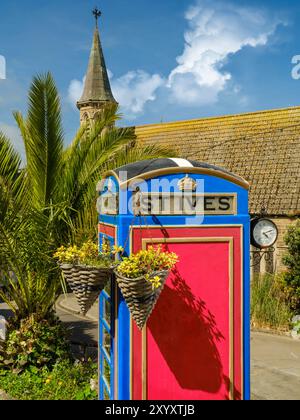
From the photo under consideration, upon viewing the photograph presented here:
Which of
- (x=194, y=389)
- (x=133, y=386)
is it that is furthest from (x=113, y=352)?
(x=194, y=389)

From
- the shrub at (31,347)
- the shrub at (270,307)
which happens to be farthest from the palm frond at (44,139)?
the shrub at (270,307)

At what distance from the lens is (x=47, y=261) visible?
6.57 meters

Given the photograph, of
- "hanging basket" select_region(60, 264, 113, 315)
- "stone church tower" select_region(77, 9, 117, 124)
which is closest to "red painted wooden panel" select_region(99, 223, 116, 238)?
"hanging basket" select_region(60, 264, 113, 315)

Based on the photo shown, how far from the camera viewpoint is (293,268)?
11.3m

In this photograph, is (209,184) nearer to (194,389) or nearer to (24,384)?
(194,389)

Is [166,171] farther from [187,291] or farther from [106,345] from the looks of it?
[106,345]

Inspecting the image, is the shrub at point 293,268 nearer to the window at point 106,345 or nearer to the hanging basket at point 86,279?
the window at point 106,345

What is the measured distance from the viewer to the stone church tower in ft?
75.3

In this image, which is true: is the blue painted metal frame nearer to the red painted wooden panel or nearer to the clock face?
the red painted wooden panel

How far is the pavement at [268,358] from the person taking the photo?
7016 millimetres

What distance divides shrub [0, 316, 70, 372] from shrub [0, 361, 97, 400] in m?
0.11

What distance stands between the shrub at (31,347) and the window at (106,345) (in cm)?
156

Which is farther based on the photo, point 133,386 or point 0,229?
point 0,229

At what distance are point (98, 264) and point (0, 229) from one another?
8.55ft
